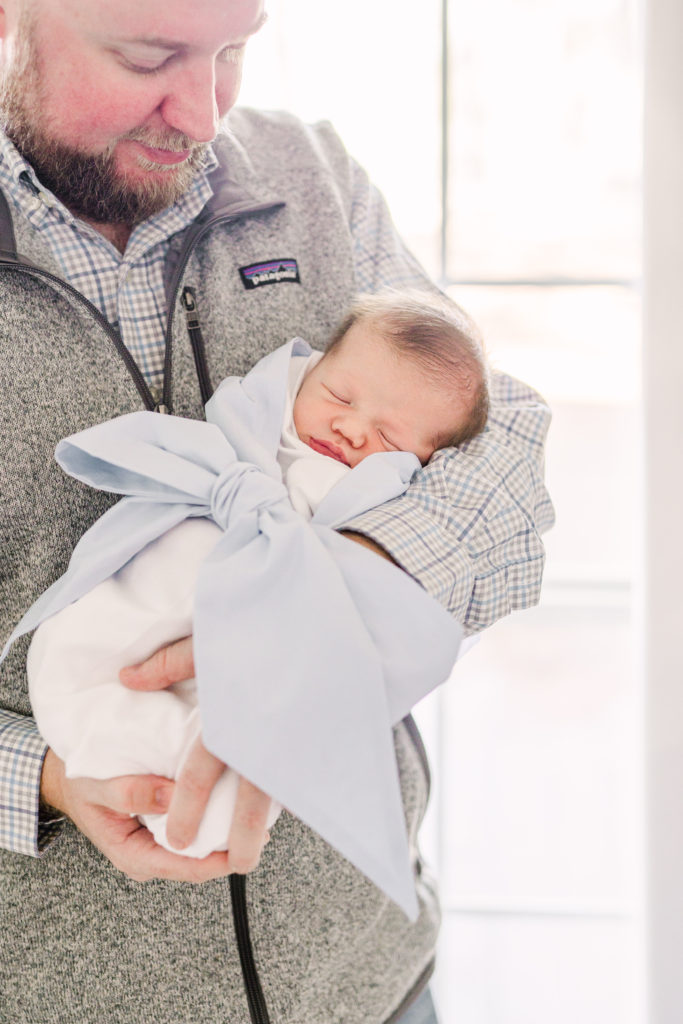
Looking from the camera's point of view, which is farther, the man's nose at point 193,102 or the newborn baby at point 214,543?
the man's nose at point 193,102

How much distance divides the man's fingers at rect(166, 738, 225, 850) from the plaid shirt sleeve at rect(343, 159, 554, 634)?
0.27m

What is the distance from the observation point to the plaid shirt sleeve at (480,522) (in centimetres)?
93

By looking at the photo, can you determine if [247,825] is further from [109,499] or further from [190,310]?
[190,310]

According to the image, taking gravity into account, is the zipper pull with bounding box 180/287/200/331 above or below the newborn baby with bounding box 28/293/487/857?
above

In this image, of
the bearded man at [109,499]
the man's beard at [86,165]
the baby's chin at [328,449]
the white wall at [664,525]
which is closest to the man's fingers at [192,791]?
the bearded man at [109,499]

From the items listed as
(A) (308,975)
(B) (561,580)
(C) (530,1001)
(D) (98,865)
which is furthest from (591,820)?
(D) (98,865)

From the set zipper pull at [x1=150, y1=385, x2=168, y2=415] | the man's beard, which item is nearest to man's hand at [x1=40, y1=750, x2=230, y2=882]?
zipper pull at [x1=150, y1=385, x2=168, y2=415]

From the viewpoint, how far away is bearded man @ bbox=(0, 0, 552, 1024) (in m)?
0.96

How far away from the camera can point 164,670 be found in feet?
2.71

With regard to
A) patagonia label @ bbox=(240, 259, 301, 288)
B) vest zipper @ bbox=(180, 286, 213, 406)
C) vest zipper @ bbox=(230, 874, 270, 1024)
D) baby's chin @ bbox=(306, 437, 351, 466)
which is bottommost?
vest zipper @ bbox=(230, 874, 270, 1024)

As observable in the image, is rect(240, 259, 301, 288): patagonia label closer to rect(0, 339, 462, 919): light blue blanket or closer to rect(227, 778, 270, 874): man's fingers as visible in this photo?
rect(0, 339, 462, 919): light blue blanket

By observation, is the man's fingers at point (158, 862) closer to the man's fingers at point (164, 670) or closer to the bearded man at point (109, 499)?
the bearded man at point (109, 499)

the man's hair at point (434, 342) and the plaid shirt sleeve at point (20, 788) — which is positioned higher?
the man's hair at point (434, 342)

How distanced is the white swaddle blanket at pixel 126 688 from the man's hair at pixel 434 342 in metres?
0.35
